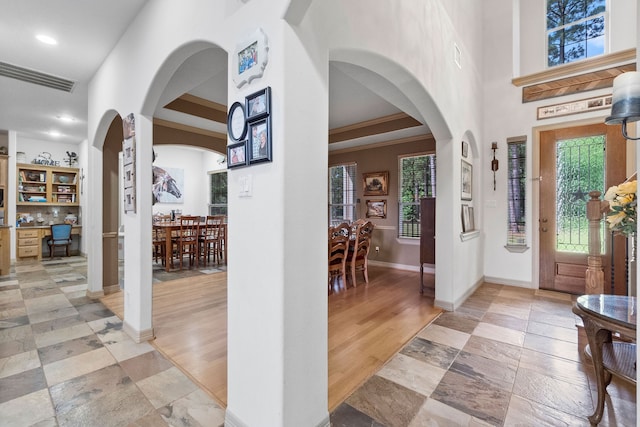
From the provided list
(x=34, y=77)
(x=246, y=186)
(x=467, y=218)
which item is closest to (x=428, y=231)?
(x=467, y=218)

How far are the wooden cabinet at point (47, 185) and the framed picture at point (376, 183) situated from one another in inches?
289

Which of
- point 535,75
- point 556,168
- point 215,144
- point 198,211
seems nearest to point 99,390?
point 215,144

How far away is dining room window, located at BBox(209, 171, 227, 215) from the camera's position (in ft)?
27.9

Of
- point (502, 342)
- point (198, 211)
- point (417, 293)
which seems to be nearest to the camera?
point (502, 342)

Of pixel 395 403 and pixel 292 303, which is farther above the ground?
pixel 292 303

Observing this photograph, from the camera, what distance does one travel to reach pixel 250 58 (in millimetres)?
1444

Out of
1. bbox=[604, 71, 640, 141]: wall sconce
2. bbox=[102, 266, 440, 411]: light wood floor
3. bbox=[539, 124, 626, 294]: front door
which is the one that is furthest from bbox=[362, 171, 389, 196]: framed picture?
bbox=[604, 71, 640, 141]: wall sconce

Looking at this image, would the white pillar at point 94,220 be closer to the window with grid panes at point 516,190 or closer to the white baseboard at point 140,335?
the white baseboard at point 140,335

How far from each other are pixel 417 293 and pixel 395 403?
7.93 ft

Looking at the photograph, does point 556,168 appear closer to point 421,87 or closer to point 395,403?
point 421,87

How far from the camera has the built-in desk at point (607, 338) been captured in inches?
55.3

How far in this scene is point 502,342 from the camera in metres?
2.53

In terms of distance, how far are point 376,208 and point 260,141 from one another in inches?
188

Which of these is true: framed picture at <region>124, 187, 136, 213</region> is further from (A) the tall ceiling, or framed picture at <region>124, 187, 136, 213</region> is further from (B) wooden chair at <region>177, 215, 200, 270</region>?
(B) wooden chair at <region>177, 215, 200, 270</region>
